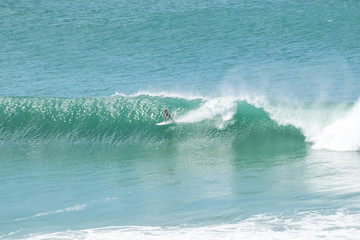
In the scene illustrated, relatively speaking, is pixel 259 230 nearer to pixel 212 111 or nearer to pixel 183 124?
pixel 183 124

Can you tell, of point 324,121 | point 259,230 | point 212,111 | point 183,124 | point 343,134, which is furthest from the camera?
point 212,111

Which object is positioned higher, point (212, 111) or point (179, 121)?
point (212, 111)

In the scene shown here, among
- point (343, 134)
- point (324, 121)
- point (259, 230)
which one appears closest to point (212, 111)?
point (324, 121)

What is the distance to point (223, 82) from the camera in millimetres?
22938

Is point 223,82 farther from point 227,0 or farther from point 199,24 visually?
point 227,0

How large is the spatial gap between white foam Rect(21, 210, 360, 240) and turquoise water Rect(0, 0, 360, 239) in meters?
0.03

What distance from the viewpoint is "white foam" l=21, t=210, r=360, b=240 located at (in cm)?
845

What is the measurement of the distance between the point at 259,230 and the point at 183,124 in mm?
8803

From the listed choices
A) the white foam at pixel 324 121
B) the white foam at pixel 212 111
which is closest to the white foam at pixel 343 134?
the white foam at pixel 324 121

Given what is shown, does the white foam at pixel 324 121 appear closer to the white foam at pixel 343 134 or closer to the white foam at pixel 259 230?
the white foam at pixel 343 134

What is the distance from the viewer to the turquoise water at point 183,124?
9.55 metres

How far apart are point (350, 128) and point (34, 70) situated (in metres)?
16.2

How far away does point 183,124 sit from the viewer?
56.6 feet

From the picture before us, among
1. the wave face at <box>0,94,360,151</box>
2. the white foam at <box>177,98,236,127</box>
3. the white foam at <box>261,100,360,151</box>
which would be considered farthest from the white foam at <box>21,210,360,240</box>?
the white foam at <box>177,98,236,127</box>
